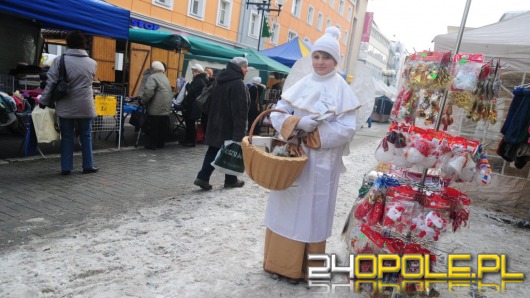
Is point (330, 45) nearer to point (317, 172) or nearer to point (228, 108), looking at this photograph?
point (317, 172)

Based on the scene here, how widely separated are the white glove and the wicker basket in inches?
9.1

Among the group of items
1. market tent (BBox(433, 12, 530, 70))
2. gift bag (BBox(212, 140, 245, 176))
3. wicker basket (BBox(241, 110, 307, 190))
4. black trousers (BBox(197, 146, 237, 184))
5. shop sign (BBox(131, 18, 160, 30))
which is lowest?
black trousers (BBox(197, 146, 237, 184))

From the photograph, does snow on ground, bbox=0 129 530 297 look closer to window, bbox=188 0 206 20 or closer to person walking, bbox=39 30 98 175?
person walking, bbox=39 30 98 175

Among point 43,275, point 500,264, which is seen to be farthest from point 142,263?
point 500,264

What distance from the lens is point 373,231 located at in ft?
9.25

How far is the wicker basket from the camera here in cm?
247

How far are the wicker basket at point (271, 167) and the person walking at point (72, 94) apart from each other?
3398mm

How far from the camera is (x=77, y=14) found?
5.78 m

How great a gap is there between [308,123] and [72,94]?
12.1ft

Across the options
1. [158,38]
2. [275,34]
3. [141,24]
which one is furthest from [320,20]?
[158,38]

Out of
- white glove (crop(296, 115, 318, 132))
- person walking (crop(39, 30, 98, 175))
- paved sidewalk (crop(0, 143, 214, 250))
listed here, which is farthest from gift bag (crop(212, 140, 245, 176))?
person walking (crop(39, 30, 98, 175))

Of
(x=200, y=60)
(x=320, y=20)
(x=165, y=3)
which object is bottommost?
(x=200, y=60)

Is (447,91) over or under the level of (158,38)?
under

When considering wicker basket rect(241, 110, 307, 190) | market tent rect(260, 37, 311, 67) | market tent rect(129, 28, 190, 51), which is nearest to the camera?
wicker basket rect(241, 110, 307, 190)
